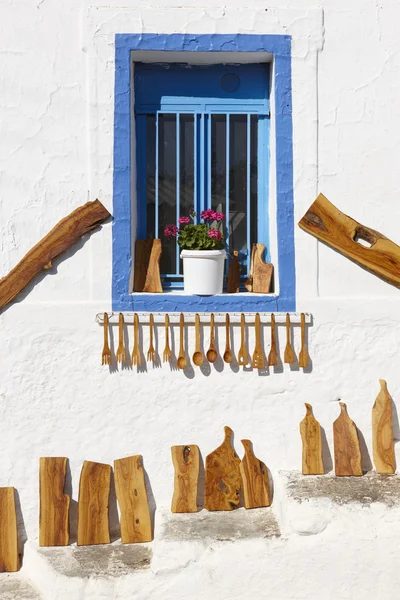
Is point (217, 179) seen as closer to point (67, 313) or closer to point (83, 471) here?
point (67, 313)

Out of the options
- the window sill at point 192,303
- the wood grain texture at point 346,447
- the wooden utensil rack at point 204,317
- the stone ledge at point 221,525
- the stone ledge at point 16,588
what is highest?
the window sill at point 192,303

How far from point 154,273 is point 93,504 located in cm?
145

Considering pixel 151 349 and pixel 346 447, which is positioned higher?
pixel 151 349

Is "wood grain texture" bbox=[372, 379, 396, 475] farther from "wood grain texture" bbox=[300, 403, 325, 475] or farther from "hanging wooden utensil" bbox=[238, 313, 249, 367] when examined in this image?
"hanging wooden utensil" bbox=[238, 313, 249, 367]

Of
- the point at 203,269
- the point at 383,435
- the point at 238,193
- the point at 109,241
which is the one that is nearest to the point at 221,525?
the point at 383,435

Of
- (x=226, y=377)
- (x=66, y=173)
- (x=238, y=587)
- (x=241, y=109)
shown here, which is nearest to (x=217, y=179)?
(x=241, y=109)

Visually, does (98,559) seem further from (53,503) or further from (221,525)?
(221,525)

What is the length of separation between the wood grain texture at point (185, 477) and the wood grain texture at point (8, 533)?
3.13 ft

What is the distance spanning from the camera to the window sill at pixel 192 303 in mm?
4668

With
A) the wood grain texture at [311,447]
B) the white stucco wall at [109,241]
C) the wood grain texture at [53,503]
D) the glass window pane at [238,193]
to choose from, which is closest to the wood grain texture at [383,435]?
the white stucco wall at [109,241]

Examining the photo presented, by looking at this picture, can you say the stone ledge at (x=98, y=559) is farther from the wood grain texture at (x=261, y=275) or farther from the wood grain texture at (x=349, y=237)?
the wood grain texture at (x=349, y=237)

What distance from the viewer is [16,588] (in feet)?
14.2

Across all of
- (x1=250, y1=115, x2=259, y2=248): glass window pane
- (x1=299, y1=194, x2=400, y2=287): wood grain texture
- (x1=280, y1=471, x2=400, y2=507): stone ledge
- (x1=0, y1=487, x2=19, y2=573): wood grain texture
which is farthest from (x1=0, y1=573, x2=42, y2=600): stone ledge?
(x1=299, y1=194, x2=400, y2=287): wood grain texture

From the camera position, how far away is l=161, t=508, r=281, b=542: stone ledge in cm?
A: 413
